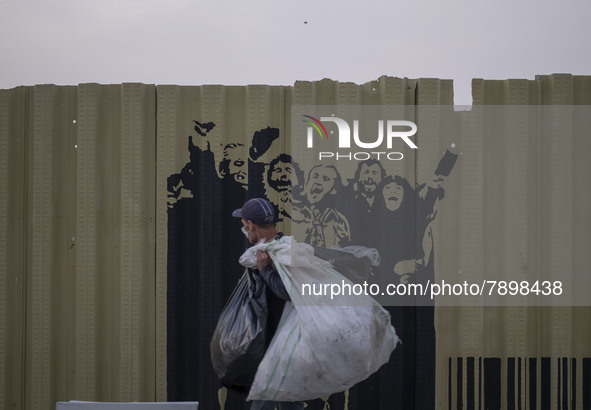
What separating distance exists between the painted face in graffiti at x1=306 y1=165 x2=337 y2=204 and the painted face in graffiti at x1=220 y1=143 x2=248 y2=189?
41 cm

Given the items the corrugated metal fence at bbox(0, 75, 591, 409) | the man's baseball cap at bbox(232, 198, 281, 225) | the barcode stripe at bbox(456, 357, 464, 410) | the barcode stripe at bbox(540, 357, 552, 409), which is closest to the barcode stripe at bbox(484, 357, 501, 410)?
the corrugated metal fence at bbox(0, 75, 591, 409)

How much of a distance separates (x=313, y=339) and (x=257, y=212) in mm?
833

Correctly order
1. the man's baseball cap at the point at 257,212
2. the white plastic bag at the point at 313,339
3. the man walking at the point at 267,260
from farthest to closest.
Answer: the man's baseball cap at the point at 257,212 → the man walking at the point at 267,260 → the white plastic bag at the point at 313,339

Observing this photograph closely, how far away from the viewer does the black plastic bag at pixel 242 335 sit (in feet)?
9.62

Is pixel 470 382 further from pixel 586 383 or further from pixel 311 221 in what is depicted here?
pixel 311 221

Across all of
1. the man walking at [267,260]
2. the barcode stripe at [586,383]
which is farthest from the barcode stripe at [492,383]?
the man walking at [267,260]

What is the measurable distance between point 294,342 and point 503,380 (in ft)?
4.55

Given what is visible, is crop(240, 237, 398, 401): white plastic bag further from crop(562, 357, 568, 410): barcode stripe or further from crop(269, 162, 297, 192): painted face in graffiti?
crop(562, 357, 568, 410): barcode stripe

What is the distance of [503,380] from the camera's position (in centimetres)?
316

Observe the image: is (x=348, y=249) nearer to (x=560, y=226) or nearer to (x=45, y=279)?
(x=560, y=226)

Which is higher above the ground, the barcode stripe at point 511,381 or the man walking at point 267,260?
the man walking at point 267,260

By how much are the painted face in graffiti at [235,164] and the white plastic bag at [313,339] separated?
1.51 feet

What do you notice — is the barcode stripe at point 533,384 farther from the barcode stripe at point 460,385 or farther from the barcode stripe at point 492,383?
the barcode stripe at point 460,385

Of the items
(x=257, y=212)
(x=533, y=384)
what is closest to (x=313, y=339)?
(x=257, y=212)
